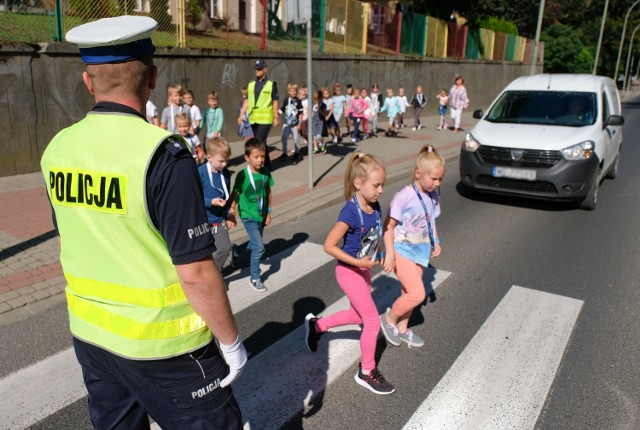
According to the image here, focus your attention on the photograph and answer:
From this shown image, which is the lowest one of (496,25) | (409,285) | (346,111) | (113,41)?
(409,285)

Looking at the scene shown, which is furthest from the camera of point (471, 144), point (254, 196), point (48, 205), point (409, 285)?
point (471, 144)

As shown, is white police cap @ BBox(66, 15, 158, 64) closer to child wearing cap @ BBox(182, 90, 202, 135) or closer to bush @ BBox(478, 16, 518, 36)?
child wearing cap @ BBox(182, 90, 202, 135)

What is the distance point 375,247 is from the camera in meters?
3.69

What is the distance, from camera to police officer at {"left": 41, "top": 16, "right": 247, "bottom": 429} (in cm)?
167

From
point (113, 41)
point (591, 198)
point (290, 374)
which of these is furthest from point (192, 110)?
point (113, 41)

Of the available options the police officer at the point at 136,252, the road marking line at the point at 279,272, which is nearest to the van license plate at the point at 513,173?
the road marking line at the point at 279,272

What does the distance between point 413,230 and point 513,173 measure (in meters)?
4.88

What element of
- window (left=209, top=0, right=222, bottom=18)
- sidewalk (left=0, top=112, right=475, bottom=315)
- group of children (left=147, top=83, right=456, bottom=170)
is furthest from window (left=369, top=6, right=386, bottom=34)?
window (left=209, top=0, right=222, bottom=18)

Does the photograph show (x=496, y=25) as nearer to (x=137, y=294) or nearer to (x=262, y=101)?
(x=262, y=101)

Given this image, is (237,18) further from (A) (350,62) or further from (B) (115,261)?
(B) (115,261)

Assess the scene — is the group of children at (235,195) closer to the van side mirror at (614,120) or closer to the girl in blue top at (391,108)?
the van side mirror at (614,120)

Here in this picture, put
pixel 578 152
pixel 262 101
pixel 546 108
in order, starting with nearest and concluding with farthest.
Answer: pixel 578 152 → pixel 546 108 → pixel 262 101

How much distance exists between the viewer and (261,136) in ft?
32.6

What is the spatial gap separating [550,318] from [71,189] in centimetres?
430
